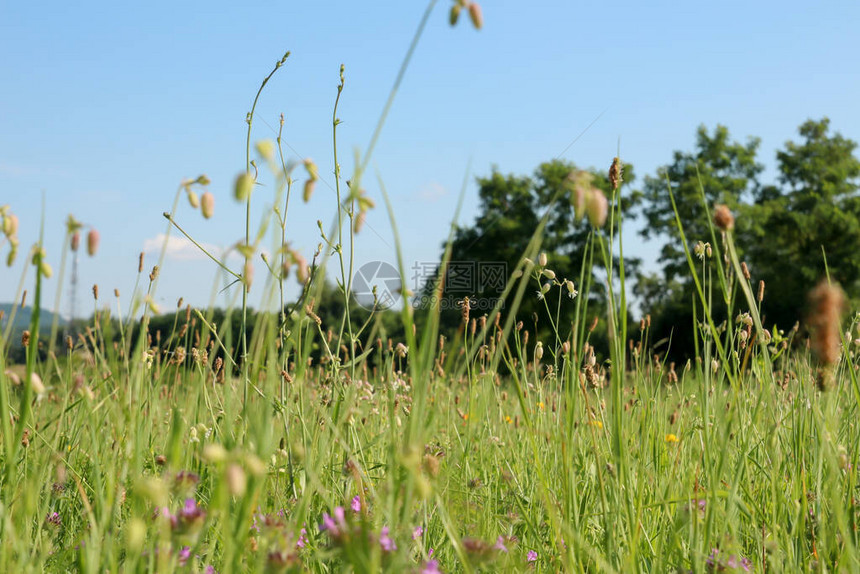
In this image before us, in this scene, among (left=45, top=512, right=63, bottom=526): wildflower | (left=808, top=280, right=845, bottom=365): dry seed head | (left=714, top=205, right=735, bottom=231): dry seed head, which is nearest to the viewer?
(left=808, top=280, right=845, bottom=365): dry seed head

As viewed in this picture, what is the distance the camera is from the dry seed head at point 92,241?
108cm

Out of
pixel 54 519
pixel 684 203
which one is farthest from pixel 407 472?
pixel 684 203

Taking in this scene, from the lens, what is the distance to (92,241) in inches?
43.1

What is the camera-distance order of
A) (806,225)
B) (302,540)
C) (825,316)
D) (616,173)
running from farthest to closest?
1. (806,225)
2. (302,540)
3. (616,173)
4. (825,316)

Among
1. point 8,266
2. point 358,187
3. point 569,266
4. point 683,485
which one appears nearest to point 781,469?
point 683,485

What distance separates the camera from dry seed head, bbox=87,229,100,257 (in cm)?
108

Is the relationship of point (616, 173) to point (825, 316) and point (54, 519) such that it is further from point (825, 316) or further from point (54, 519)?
point (54, 519)

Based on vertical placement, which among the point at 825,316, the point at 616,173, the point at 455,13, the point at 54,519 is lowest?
the point at 54,519

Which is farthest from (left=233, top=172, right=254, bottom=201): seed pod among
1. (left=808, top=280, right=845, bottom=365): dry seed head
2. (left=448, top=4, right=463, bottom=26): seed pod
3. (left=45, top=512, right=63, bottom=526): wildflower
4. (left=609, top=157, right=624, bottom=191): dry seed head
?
(left=45, top=512, right=63, bottom=526): wildflower

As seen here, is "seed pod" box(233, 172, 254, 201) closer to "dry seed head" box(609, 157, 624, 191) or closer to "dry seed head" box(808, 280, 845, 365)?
"dry seed head" box(609, 157, 624, 191)

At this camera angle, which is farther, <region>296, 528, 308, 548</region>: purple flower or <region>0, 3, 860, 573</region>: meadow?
<region>296, 528, 308, 548</region>: purple flower

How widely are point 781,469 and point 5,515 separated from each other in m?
2.25

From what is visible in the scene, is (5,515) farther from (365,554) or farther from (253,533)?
(365,554)

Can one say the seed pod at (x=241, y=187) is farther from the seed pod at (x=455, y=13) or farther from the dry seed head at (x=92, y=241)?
the seed pod at (x=455, y=13)
